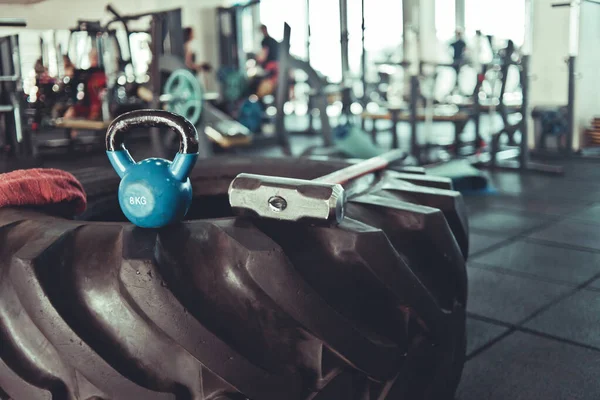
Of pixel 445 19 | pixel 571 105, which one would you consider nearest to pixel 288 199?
pixel 571 105

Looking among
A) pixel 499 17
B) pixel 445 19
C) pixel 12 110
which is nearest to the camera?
pixel 12 110

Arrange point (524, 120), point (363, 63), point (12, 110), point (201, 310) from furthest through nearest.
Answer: point (363, 63), point (524, 120), point (12, 110), point (201, 310)

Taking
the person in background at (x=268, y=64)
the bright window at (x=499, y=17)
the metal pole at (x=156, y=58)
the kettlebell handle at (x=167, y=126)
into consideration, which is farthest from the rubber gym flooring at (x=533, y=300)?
the person in background at (x=268, y=64)

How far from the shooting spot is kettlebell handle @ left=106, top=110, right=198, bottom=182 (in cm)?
57

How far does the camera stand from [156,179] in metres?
0.57

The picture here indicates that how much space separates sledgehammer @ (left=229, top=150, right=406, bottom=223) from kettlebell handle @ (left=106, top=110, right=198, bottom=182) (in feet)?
0.18

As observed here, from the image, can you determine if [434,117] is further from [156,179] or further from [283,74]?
[156,179]

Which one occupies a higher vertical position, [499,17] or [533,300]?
[499,17]

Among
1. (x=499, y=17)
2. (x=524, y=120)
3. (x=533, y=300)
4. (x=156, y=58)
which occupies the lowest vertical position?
(x=533, y=300)

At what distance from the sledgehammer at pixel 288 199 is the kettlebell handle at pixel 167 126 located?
5 cm

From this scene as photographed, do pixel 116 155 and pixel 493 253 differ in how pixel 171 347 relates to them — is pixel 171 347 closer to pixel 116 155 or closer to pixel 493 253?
pixel 116 155

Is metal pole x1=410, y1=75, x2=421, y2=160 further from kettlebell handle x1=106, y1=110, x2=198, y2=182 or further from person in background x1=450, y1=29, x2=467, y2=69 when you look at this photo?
kettlebell handle x1=106, y1=110, x2=198, y2=182

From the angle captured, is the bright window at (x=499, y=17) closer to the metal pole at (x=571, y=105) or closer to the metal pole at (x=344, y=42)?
the metal pole at (x=571, y=105)

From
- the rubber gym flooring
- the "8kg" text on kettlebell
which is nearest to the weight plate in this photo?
the rubber gym flooring
